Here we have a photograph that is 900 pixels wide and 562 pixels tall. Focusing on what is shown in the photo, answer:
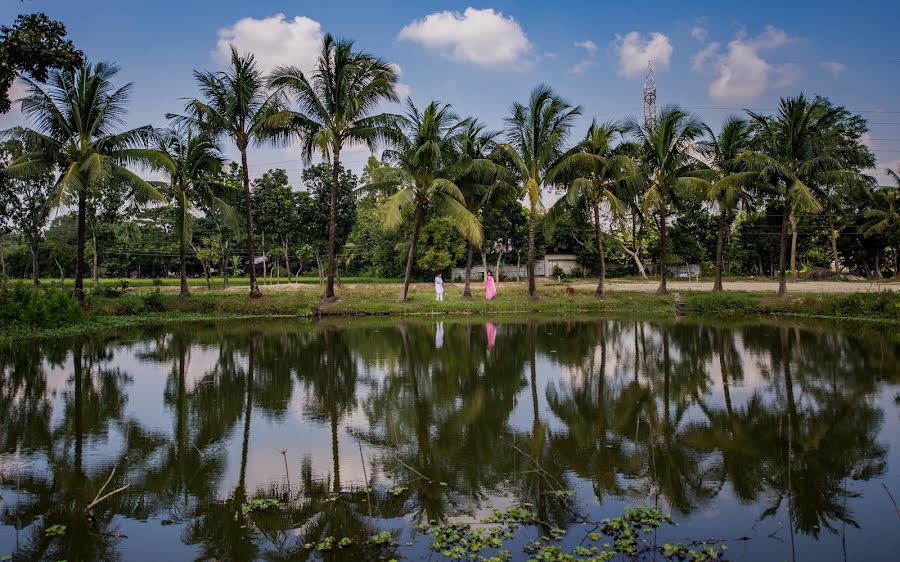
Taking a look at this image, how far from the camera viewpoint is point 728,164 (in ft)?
92.4

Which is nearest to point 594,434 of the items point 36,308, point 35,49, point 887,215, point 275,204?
point 35,49

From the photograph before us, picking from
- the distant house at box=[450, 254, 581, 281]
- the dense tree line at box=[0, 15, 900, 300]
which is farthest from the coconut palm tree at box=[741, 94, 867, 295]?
the distant house at box=[450, 254, 581, 281]

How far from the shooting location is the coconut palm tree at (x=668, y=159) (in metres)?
28.1

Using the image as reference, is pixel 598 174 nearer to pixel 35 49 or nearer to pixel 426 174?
pixel 426 174

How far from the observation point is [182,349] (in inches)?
638

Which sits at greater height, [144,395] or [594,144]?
[594,144]

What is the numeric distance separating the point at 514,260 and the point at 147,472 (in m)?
51.2

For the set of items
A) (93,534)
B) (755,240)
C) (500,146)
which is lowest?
(93,534)

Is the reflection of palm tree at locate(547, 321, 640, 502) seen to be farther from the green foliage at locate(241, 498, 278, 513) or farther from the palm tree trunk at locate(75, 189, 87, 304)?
the palm tree trunk at locate(75, 189, 87, 304)

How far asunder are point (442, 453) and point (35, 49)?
12460 mm

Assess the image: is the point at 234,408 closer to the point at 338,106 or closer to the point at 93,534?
the point at 93,534

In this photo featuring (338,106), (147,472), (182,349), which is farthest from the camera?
(338,106)

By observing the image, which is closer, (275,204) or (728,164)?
(728,164)

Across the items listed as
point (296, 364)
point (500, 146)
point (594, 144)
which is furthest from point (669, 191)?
point (296, 364)
